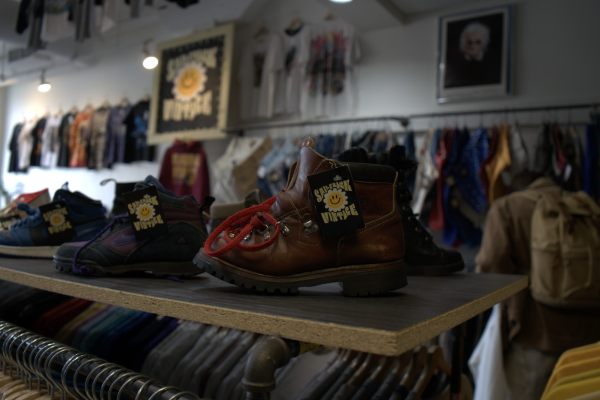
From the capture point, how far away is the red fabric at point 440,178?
8.97 ft

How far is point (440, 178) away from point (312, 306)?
7.62 ft

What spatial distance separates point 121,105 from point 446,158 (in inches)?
156

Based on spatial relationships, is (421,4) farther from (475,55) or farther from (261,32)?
(261,32)

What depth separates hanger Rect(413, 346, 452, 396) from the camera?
3.97 feet

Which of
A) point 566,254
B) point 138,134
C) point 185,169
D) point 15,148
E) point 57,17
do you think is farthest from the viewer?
point 15,148

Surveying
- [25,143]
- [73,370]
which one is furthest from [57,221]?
[25,143]

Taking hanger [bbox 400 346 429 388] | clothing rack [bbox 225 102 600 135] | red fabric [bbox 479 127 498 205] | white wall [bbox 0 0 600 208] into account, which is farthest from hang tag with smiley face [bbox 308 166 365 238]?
white wall [bbox 0 0 600 208]

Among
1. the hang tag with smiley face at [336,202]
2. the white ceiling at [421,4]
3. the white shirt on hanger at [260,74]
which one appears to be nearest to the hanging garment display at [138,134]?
the white shirt on hanger at [260,74]

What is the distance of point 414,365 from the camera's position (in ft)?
4.02

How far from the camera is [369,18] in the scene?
3.32 m

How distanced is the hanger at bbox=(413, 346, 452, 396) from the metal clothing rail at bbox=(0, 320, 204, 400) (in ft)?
2.56

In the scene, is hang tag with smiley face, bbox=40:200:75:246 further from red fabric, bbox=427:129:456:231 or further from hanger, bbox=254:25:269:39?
hanger, bbox=254:25:269:39

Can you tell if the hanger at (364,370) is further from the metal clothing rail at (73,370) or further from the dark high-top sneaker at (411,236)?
the metal clothing rail at (73,370)

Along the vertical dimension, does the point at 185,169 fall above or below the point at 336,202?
above
